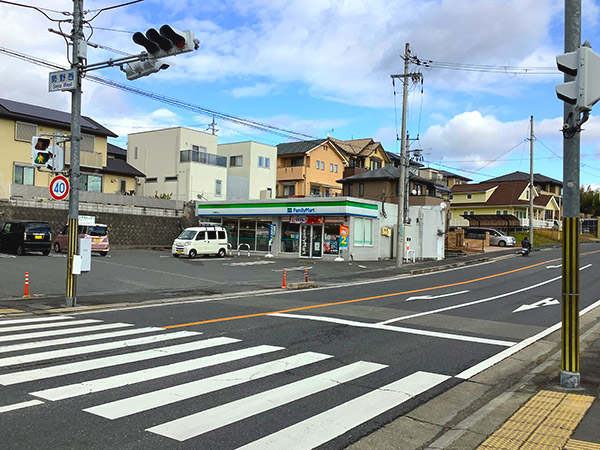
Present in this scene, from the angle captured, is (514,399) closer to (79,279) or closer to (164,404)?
(164,404)

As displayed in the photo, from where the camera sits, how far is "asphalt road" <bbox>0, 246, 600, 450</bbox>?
16.3 feet

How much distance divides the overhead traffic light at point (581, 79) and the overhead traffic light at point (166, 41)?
6849 mm

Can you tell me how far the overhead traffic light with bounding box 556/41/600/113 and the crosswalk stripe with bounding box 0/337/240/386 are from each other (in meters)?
6.38

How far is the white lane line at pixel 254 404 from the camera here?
4973 mm

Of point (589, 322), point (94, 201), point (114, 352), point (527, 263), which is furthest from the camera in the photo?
point (94, 201)

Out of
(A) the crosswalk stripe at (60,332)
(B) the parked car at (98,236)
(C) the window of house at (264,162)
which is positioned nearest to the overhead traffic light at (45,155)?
(A) the crosswalk stripe at (60,332)

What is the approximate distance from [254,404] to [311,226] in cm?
2857

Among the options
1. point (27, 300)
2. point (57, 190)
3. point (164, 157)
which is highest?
point (164, 157)

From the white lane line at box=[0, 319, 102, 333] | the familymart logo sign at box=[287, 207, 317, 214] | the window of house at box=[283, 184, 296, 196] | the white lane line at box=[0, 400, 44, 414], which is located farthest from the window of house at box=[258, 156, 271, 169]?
the white lane line at box=[0, 400, 44, 414]

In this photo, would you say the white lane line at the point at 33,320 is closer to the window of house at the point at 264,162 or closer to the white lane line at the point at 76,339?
the white lane line at the point at 76,339

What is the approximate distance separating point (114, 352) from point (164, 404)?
2784 millimetres

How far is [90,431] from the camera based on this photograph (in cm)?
486

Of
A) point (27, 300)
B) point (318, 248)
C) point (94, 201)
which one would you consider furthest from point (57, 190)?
point (94, 201)

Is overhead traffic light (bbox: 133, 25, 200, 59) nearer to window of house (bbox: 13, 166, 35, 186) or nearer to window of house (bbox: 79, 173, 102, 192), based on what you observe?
window of house (bbox: 13, 166, 35, 186)
